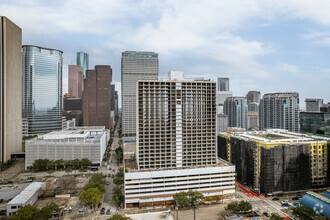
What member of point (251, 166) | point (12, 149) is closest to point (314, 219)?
point (251, 166)

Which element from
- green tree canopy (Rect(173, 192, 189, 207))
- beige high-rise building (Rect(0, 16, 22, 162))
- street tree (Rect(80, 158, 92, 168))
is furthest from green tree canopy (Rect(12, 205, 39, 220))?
beige high-rise building (Rect(0, 16, 22, 162))

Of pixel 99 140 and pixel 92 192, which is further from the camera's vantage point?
pixel 99 140

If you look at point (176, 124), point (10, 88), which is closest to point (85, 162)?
point (176, 124)

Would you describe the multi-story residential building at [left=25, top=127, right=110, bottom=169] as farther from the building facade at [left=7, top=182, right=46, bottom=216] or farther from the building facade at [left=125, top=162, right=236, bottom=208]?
the building facade at [left=125, top=162, right=236, bottom=208]

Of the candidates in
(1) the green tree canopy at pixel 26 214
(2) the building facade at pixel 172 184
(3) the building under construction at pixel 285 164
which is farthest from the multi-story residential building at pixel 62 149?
(3) the building under construction at pixel 285 164

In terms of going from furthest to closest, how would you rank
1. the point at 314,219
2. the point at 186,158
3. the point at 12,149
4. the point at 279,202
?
the point at 12,149 < the point at 186,158 < the point at 279,202 < the point at 314,219

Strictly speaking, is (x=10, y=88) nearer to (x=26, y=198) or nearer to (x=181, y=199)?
(x=26, y=198)

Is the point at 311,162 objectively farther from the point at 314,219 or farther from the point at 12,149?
the point at 12,149
